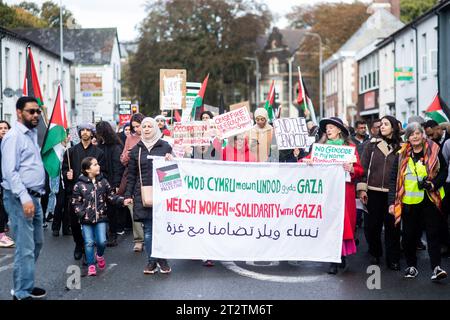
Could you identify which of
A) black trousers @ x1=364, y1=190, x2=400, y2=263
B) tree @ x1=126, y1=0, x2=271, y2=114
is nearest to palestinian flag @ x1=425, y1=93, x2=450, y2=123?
black trousers @ x1=364, y1=190, x2=400, y2=263

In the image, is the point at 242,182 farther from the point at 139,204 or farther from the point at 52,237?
the point at 52,237

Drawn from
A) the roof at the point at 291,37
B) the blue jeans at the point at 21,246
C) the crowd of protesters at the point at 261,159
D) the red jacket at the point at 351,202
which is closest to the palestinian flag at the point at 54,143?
the crowd of protesters at the point at 261,159

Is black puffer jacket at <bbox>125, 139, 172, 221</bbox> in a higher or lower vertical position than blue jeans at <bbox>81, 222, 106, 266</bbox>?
higher

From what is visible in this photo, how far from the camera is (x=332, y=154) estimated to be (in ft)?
29.9

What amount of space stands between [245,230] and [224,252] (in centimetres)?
38

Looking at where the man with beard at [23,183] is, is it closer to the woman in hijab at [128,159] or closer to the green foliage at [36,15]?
the woman in hijab at [128,159]

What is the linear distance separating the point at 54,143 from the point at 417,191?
4590 millimetres

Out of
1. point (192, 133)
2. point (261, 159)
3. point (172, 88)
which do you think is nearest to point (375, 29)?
point (172, 88)

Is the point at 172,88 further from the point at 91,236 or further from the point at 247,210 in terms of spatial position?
the point at 91,236

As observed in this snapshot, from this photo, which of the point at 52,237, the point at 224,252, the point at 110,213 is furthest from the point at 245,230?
the point at 52,237

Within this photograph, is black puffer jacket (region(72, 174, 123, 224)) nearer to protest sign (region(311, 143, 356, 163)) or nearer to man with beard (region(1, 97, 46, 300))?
man with beard (region(1, 97, 46, 300))

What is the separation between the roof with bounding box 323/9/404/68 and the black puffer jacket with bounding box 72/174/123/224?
49840 millimetres

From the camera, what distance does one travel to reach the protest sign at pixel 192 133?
10.3m

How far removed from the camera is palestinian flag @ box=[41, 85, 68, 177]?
9.32 metres
